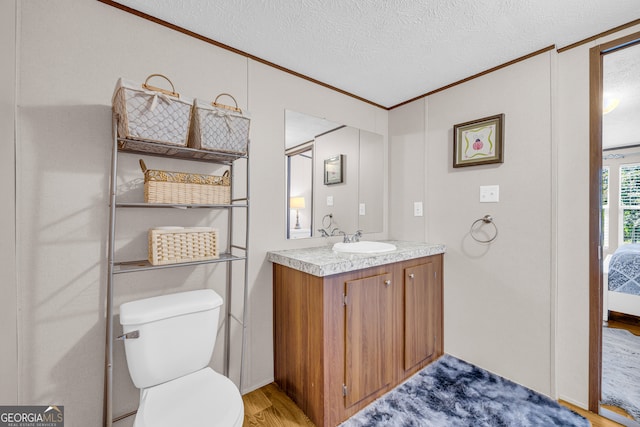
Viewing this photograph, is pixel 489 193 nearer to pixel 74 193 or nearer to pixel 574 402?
pixel 574 402

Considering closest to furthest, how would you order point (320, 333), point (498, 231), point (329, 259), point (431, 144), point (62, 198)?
point (62, 198), point (320, 333), point (329, 259), point (498, 231), point (431, 144)

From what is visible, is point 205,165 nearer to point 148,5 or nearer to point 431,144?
point 148,5

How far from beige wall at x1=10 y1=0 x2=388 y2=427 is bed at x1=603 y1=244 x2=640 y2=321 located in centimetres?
403

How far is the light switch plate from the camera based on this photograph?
1.99 meters

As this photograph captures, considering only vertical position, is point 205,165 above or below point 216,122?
below

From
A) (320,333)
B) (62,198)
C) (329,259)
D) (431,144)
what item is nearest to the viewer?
(62,198)

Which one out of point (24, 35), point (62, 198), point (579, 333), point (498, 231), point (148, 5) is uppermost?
point (148, 5)

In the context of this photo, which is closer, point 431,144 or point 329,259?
point 329,259

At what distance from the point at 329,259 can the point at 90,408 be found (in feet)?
4.55

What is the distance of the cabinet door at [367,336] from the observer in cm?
158

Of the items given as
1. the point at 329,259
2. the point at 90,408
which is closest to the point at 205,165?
the point at 329,259

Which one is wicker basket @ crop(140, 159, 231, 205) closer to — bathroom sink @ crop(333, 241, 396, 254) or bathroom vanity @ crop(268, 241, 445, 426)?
bathroom vanity @ crop(268, 241, 445, 426)

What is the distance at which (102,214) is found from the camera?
53.5 inches

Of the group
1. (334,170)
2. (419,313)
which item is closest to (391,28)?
(334,170)
